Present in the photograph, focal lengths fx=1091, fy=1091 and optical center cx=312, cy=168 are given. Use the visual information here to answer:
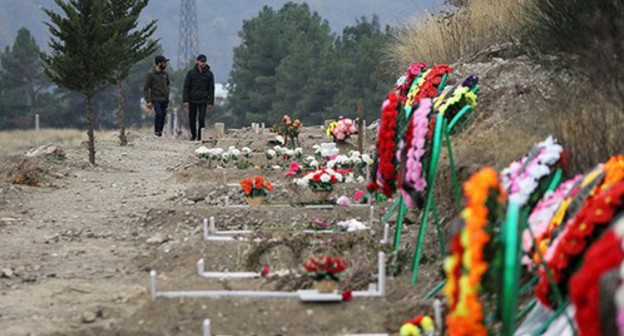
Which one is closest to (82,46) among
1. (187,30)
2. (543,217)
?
(543,217)

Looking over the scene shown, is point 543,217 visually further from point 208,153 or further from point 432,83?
point 208,153

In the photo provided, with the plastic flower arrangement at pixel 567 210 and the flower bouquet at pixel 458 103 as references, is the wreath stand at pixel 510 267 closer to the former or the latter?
the plastic flower arrangement at pixel 567 210

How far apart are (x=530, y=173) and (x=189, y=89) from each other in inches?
600

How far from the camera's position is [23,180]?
50.7 ft

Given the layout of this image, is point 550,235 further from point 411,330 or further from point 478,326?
point 478,326

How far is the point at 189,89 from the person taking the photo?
21234 mm

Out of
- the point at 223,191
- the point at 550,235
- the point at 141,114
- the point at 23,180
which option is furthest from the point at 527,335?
the point at 141,114

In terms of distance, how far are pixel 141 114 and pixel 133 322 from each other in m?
68.3

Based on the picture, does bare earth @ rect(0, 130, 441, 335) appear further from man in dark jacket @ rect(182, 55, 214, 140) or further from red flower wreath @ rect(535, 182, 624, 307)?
man in dark jacket @ rect(182, 55, 214, 140)

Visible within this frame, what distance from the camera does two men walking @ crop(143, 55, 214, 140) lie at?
21.1 m

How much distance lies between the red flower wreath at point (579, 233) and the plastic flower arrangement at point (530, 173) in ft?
3.12

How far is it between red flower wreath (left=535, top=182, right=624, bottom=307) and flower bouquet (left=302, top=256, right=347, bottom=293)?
2.13m

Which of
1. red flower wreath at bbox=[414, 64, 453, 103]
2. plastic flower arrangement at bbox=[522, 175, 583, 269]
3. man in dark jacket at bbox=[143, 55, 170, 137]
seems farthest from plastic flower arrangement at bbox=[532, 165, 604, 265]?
man in dark jacket at bbox=[143, 55, 170, 137]

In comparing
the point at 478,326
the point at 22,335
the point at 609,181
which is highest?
the point at 609,181
